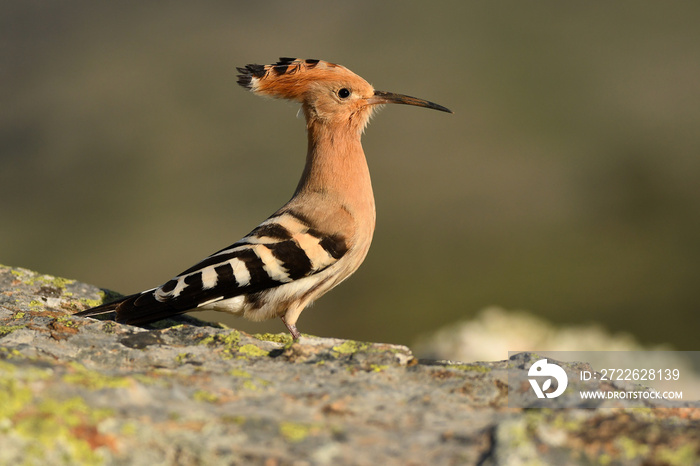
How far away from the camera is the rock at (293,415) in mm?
1754

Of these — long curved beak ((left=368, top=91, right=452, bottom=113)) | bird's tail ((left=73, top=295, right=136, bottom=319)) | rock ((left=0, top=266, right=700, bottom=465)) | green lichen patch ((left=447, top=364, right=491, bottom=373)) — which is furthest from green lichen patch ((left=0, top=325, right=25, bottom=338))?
long curved beak ((left=368, top=91, right=452, bottom=113))

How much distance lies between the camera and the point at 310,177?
470 centimetres

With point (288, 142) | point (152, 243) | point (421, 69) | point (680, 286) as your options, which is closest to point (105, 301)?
point (680, 286)

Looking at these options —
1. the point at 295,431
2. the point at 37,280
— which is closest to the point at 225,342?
the point at 295,431

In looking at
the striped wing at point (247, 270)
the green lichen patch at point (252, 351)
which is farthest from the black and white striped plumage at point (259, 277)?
the green lichen patch at point (252, 351)

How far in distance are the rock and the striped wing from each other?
1.02 meters

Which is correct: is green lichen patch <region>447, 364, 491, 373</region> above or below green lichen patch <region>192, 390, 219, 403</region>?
above

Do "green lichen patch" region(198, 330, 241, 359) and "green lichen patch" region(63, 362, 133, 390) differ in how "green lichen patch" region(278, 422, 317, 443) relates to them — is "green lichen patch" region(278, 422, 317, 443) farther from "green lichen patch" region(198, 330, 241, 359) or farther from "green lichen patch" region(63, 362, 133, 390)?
"green lichen patch" region(198, 330, 241, 359)

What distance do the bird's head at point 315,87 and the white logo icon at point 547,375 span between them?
101 inches

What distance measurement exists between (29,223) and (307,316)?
665cm

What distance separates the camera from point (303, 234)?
13.8ft

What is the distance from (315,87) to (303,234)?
1.12 meters

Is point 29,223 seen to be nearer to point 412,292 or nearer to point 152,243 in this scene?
point 152,243

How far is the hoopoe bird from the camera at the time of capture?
3.84 m
